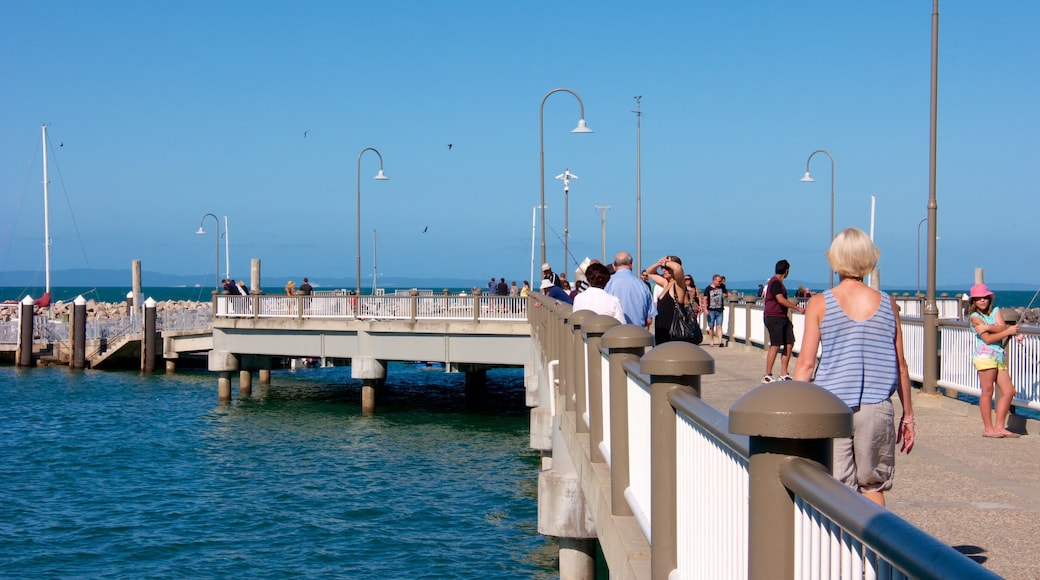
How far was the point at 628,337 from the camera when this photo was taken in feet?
20.0

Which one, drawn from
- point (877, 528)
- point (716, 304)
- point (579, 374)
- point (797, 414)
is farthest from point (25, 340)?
point (877, 528)

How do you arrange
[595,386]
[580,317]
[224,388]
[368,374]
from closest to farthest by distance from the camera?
[595,386] < [580,317] < [368,374] < [224,388]

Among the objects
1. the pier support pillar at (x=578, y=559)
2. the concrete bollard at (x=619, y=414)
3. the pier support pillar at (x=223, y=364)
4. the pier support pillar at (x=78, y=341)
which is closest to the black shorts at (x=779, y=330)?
the pier support pillar at (x=578, y=559)

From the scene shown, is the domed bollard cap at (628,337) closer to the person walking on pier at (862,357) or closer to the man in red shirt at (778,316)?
the person walking on pier at (862,357)

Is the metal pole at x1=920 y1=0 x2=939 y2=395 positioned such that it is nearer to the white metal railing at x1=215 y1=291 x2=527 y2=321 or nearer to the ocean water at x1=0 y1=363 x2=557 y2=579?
the ocean water at x1=0 y1=363 x2=557 y2=579

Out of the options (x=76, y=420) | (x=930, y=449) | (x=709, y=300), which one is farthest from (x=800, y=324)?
(x=76, y=420)

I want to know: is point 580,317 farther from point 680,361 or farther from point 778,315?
point 778,315

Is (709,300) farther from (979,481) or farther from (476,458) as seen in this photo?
(979,481)

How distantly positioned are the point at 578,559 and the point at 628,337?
6.58 metres

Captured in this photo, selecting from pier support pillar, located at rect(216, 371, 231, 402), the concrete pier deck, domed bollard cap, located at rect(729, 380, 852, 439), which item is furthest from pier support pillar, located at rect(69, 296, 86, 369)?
domed bollard cap, located at rect(729, 380, 852, 439)

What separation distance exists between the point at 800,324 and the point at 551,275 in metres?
5.78

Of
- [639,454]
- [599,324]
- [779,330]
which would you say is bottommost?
[639,454]

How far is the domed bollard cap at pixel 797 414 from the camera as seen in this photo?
8.36 ft

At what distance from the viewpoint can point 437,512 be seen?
20.7 meters
